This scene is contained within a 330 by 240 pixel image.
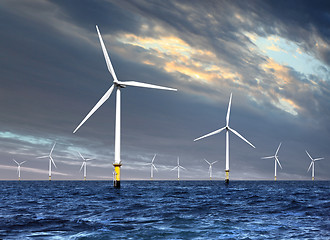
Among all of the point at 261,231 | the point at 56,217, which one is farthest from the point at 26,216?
the point at 261,231

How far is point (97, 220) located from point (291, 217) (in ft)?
52.1

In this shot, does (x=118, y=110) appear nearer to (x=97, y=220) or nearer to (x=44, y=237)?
(x=97, y=220)

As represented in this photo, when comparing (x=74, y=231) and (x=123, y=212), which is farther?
(x=123, y=212)

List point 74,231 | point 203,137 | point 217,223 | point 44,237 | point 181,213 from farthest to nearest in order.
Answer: point 203,137
point 181,213
point 217,223
point 74,231
point 44,237

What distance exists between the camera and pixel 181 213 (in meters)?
31.3

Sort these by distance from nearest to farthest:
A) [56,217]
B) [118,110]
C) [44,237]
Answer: [44,237] → [56,217] → [118,110]

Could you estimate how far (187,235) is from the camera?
21.4 meters

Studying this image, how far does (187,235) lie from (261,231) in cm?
503

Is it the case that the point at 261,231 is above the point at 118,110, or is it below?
below

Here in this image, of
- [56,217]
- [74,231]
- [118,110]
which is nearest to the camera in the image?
[74,231]

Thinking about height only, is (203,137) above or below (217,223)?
above

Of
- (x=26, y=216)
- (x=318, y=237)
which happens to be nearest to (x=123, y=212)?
(x=26, y=216)

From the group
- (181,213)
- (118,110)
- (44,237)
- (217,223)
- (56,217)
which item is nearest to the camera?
(44,237)

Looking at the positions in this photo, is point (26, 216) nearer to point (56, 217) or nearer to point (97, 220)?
point (56, 217)
